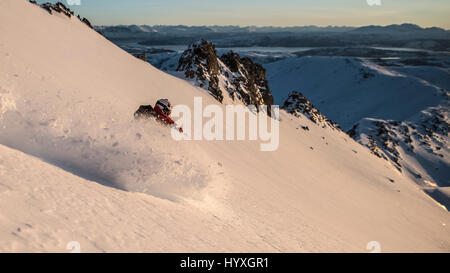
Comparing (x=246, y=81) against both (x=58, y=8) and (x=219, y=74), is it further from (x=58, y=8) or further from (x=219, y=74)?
(x=58, y=8)

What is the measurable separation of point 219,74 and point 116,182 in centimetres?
3060

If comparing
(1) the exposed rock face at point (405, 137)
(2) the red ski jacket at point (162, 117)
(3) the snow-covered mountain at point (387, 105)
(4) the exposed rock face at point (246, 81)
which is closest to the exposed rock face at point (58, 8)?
(2) the red ski jacket at point (162, 117)

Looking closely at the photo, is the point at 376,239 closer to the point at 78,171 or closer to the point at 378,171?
the point at 78,171

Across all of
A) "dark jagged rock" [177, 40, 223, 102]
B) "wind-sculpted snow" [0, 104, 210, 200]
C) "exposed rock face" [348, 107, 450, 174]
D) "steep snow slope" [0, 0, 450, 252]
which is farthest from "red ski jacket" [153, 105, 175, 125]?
"exposed rock face" [348, 107, 450, 174]

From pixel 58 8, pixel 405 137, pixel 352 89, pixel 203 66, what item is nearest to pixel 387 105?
pixel 352 89

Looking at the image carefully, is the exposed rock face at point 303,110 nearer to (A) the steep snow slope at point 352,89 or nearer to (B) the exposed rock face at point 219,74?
(B) the exposed rock face at point 219,74

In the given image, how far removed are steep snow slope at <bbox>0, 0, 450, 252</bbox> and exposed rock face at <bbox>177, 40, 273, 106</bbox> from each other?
518 inches

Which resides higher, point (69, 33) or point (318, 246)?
point (69, 33)

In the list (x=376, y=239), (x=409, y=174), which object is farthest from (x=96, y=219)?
(x=409, y=174)

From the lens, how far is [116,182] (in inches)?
320

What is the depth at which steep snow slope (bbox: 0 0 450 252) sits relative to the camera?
567cm

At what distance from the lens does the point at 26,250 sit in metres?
4.32

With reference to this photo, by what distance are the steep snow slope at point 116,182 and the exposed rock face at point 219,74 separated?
13.1 metres
